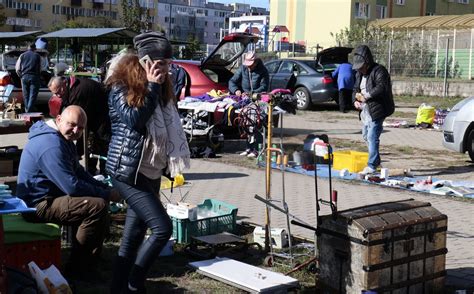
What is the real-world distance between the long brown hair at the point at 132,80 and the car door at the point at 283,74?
17.2 metres

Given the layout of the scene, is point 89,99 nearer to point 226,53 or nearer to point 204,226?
point 204,226

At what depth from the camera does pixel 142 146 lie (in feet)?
15.6

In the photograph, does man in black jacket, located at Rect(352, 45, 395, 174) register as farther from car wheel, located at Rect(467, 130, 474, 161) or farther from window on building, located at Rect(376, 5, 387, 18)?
window on building, located at Rect(376, 5, 387, 18)

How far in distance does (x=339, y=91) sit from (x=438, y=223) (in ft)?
53.8

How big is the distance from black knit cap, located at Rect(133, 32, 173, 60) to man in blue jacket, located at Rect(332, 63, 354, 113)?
16.5m

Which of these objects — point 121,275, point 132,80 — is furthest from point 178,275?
point 132,80

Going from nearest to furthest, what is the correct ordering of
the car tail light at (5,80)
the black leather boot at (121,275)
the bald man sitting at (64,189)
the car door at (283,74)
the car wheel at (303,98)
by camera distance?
1. the black leather boot at (121,275)
2. the bald man sitting at (64,189)
3. the car tail light at (5,80)
4. the car door at (283,74)
5. the car wheel at (303,98)

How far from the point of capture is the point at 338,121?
1992 cm

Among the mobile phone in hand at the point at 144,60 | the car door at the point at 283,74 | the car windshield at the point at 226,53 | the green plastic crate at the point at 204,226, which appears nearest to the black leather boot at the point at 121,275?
the mobile phone in hand at the point at 144,60

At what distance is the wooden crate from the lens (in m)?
4.96

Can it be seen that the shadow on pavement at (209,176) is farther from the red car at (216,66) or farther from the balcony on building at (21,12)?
the balcony on building at (21,12)

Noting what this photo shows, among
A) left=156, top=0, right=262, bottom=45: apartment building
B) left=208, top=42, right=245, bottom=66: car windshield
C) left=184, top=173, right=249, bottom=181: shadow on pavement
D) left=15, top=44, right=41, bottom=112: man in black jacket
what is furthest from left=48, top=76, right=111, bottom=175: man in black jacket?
left=156, top=0, right=262, bottom=45: apartment building

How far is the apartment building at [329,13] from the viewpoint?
5516cm

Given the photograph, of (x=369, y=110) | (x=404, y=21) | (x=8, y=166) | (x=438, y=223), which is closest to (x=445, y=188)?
(x=369, y=110)
